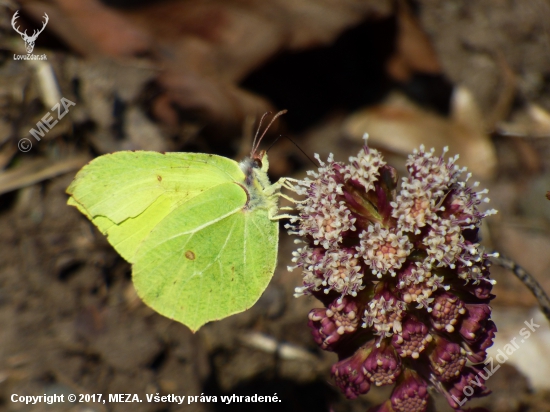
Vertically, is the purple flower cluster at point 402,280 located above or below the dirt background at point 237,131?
above

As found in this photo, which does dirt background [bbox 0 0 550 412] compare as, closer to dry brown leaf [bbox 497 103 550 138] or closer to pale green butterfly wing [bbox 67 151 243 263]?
dry brown leaf [bbox 497 103 550 138]

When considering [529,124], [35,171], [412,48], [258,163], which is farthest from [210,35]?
[529,124]

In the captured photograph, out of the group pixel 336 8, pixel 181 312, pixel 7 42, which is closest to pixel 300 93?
pixel 336 8

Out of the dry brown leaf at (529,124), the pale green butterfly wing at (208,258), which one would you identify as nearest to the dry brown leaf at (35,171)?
the pale green butterfly wing at (208,258)

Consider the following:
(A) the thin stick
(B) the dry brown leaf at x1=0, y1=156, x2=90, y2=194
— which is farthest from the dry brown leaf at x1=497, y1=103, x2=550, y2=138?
(B) the dry brown leaf at x1=0, y1=156, x2=90, y2=194

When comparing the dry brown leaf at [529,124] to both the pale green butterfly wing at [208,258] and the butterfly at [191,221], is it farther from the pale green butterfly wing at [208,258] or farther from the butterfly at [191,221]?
the pale green butterfly wing at [208,258]

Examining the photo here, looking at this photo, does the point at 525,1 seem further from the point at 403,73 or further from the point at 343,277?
the point at 343,277

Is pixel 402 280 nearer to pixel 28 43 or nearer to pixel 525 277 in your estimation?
pixel 525 277
